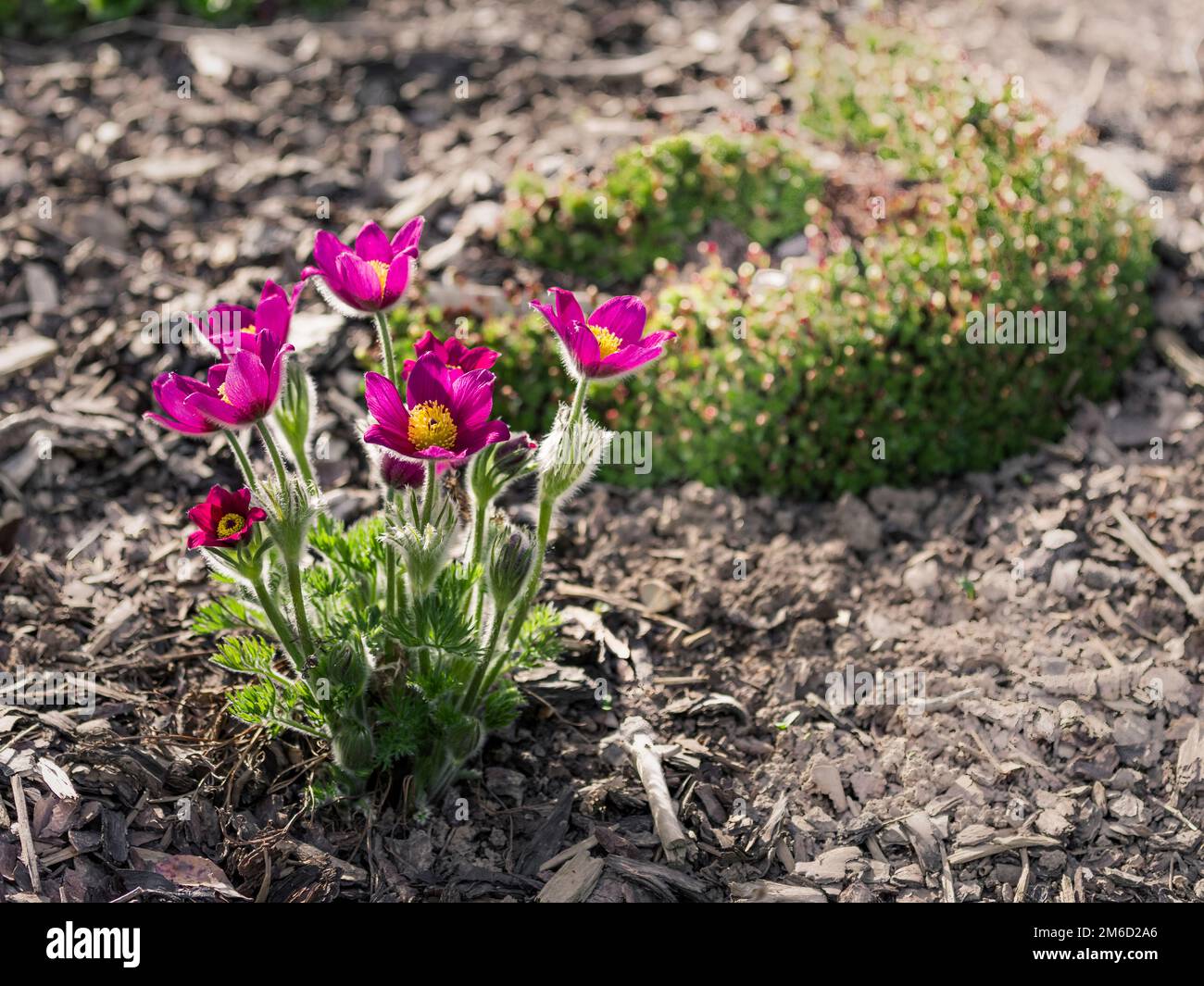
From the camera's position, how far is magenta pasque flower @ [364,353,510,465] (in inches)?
114

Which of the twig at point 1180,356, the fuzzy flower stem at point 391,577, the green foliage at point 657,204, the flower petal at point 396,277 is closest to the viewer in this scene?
the flower petal at point 396,277

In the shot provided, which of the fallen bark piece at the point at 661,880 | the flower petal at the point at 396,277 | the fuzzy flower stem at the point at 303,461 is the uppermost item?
the flower petal at the point at 396,277

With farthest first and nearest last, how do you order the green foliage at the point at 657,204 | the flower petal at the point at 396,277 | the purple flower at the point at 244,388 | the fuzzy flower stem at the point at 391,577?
the green foliage at the point at 657,204 → the fuzzy flower stem at the point at 391,577 → the flower petal at the point at 396,277 → the purple flower at the point at 244,388

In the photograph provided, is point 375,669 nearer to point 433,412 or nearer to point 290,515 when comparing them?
point 290,515

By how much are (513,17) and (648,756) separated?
5.67 m

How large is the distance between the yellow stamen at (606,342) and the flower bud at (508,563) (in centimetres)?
55

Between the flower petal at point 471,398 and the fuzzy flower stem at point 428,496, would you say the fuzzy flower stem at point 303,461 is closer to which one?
the fuzzy flower stem at point 428,496

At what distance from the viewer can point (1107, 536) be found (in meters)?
4.75

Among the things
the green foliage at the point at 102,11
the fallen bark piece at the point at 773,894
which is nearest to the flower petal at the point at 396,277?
the fallen bark piece at the point at 773,894

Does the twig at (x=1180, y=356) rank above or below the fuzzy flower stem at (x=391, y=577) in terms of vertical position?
below

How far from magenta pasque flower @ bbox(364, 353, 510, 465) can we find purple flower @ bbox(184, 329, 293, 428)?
0.26 m

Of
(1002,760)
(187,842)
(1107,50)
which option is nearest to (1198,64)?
(1107,50)

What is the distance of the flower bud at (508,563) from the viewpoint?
3.18 metres

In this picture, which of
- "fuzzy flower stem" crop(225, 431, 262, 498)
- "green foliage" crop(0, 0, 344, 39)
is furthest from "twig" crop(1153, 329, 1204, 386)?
"green foliage" crop(0, 0, 344, 39)
